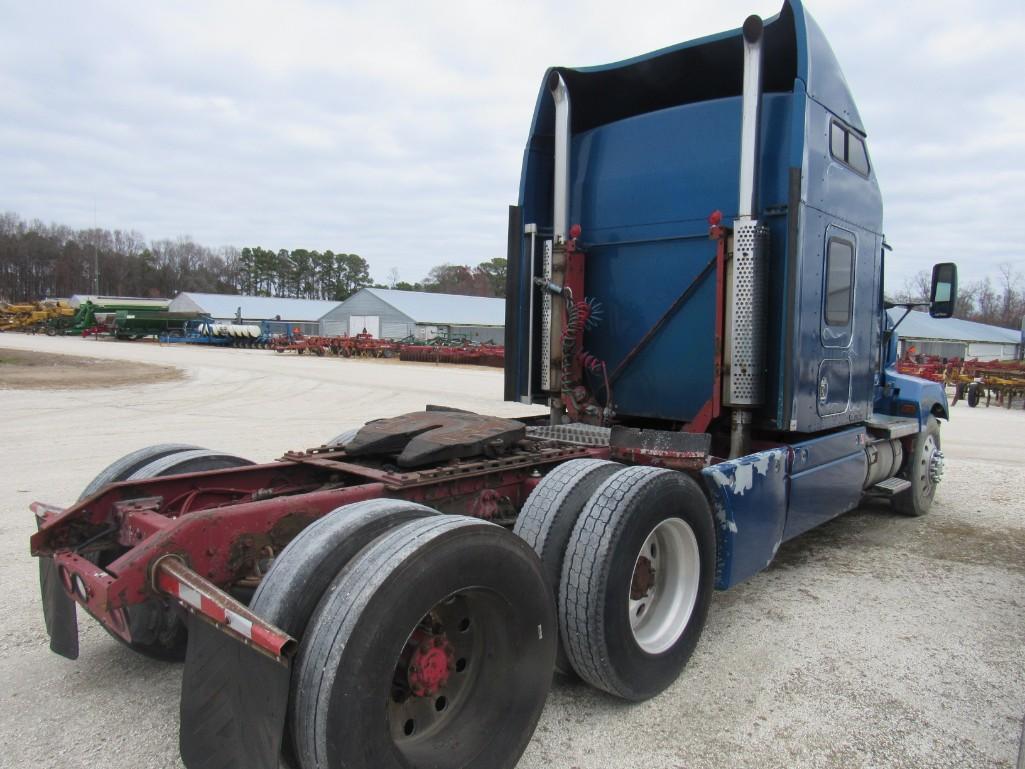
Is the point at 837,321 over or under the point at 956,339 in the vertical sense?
under

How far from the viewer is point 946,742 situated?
10.0 feet

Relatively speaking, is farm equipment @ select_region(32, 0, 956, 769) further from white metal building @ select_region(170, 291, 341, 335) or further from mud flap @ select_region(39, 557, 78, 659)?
white metal building @ select_region(170, 291, 341, 335)

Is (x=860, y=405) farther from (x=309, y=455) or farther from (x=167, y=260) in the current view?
(x=167, y=260)

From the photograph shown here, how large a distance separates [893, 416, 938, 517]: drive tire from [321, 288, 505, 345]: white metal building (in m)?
45.2

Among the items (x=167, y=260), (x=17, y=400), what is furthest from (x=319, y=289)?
(x=17, y=400)

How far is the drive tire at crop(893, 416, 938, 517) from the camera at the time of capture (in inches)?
273

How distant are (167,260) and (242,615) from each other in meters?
127

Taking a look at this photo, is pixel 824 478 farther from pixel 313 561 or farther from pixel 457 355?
pixel 457 355

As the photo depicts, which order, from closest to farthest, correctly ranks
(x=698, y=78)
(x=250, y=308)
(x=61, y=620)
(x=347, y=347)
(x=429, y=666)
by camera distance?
(x=429, y=666)
(x=61, y=620)
(x=698, y=78)
(x=347, y=347)
(x=250, y=308)

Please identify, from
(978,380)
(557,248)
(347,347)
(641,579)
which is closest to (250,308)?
(347,347)

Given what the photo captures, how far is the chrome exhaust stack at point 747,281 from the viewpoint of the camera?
4422 mm

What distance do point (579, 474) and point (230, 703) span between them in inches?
72.8

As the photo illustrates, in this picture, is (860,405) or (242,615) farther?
(860,405)

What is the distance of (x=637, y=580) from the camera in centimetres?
347
